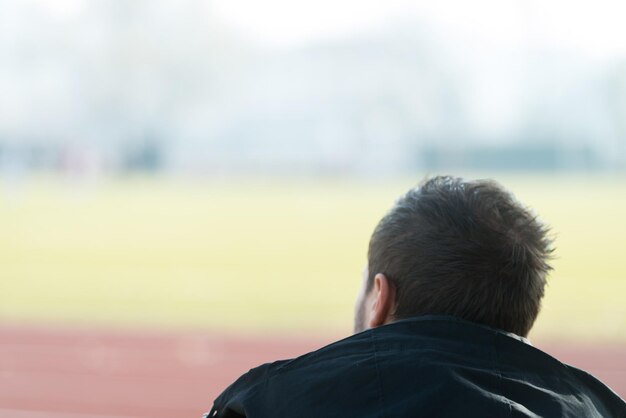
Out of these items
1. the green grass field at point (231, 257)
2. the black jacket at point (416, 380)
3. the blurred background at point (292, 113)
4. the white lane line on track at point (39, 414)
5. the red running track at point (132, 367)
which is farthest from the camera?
the blurred background at point (292, 113)

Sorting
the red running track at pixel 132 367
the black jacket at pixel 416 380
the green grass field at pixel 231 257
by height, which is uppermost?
the black jacket at pixel 416 380

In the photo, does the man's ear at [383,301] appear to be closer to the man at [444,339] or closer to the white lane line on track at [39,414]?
the man at [444,339]

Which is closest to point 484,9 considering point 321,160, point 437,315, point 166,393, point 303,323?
point 321,160

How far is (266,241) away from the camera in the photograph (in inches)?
672

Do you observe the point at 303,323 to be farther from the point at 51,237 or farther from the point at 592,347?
the point at 51,237

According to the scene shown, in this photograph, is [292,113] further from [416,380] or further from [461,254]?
[416,380]

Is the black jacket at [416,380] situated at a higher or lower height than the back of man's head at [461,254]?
lower

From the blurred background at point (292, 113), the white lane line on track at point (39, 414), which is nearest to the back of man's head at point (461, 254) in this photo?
the white lane line on track at point (39, 414)

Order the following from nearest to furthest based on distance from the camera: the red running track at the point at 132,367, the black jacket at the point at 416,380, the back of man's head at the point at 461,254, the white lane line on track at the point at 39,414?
the black jacket at the point at 416,380 < the back of man's head at the point at 461,254 < the white lane line on track at the point at 39,414 < the red running track at the point at 132,367

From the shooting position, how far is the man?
1.00m

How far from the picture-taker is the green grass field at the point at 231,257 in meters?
9.41

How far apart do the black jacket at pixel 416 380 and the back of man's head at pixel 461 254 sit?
0.06 metres

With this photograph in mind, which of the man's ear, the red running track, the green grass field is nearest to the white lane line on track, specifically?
the red running track

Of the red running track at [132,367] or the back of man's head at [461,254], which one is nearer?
the back of man's head at [461,254]
